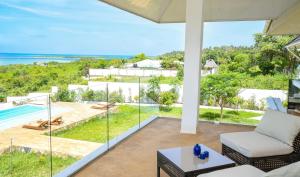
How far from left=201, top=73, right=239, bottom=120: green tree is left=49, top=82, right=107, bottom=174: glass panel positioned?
290 centimetres

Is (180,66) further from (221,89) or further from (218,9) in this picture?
(221,89)

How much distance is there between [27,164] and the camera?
124 inches

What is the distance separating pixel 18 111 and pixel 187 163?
1.96 metres

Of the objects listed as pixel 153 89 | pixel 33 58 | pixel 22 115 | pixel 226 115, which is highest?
pixel 33 58

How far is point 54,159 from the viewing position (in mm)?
3357

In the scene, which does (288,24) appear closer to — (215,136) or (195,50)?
(195,50)

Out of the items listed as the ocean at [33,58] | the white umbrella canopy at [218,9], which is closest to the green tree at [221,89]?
the white umbrella canopy at [218,9]

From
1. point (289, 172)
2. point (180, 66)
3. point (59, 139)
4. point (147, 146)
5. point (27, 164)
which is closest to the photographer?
point (289, 172)

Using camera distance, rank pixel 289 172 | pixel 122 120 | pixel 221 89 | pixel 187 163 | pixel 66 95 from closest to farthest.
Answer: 1. pixel 289 172
2. pixel 187 163
3. pixel 66 95
4. pixel 122 120
5. pixel 221 89

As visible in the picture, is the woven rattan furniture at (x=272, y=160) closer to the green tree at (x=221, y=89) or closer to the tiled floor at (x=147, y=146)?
the tiled floor at (x=147, y=146)

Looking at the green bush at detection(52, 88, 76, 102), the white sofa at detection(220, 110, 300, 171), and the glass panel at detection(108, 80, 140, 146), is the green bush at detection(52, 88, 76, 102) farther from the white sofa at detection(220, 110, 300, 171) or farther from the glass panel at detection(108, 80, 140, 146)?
the white sofa at detection(220, 110, 300, 171)

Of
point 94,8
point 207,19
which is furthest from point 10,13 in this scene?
point 207,19

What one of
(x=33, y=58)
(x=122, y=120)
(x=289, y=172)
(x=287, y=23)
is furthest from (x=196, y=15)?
(x=33, y=58)

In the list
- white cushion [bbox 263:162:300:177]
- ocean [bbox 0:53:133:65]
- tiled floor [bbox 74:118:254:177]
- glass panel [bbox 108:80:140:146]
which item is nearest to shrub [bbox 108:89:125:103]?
glass panel [bbox 108:80:140:146]
